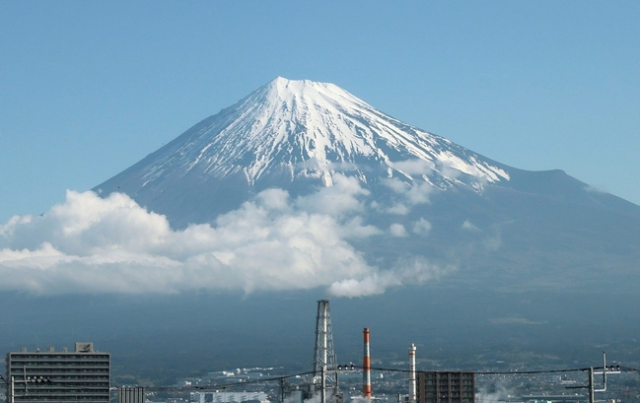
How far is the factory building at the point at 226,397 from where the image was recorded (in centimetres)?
12692

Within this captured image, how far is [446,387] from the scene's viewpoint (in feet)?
344

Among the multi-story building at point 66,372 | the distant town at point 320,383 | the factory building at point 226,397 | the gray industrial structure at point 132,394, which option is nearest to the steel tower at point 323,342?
the distant town at point 320,383

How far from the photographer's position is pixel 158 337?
190250 millimetres

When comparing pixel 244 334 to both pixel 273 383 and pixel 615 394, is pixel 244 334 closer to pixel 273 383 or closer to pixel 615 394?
pixel 273 383

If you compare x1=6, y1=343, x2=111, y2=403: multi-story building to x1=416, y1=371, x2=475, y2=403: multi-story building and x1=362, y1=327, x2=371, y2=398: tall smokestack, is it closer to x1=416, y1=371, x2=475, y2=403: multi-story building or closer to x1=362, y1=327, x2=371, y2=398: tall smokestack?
x1=362, y1=327, x2=371, y2=398: tall smokestack

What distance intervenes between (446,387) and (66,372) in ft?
105

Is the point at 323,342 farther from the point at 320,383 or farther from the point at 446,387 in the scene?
the point at 446,387

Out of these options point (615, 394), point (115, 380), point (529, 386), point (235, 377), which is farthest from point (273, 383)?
point (615, 394)

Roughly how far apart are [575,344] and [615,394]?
148 ft

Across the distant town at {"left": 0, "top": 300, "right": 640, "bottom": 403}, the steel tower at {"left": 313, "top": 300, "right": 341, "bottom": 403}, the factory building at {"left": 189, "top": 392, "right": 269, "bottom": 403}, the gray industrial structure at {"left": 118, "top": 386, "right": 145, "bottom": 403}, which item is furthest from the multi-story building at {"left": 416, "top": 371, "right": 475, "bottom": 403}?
the gray industrial structure at {"left": 118, "top": 386, "right": 145, "bottom": 403}

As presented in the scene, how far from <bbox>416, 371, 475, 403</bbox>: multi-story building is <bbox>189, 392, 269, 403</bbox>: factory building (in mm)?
23385

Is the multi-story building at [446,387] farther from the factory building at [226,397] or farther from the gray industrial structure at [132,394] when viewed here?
the gray industrial structure at [132,394]

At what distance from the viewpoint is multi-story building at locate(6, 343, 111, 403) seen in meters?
81.7

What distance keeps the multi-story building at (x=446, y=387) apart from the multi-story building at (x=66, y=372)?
27.5 metres
